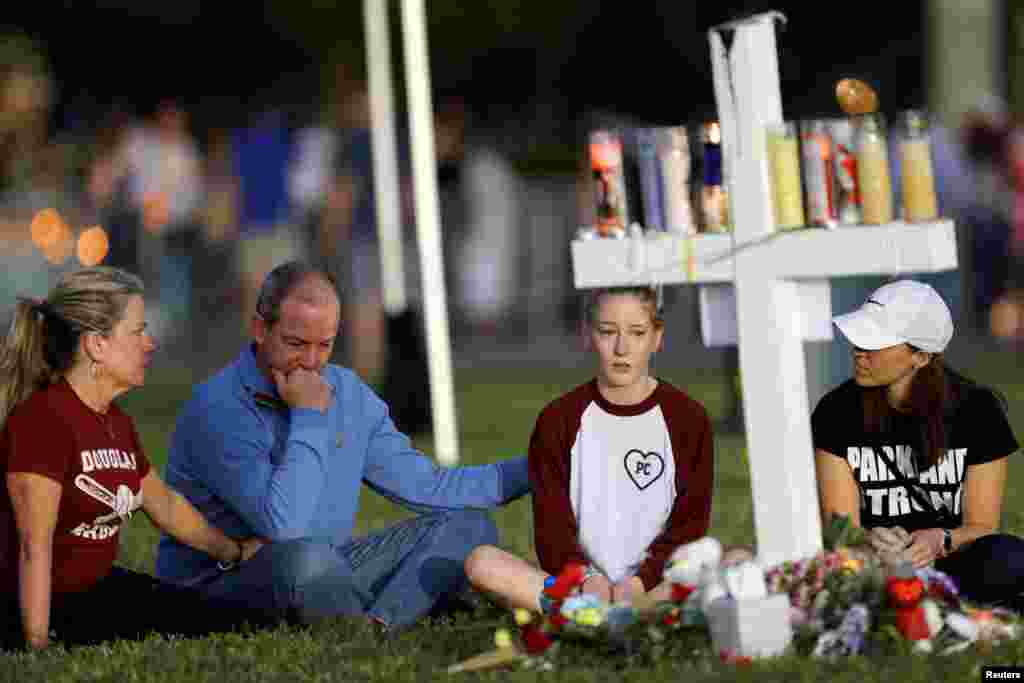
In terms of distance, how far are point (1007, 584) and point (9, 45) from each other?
2143 cm

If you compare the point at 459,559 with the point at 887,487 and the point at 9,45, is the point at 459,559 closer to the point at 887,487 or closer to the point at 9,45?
the point at 887,487

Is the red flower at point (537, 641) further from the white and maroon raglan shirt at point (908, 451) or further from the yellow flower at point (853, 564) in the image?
the white and maroon raglan shirt at point (908, 451)

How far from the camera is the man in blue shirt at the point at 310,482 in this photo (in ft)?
23.6

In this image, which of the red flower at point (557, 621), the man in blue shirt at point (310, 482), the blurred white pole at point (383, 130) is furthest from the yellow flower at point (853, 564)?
the blurred white pole at point (383, 130)

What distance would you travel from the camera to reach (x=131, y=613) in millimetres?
7203

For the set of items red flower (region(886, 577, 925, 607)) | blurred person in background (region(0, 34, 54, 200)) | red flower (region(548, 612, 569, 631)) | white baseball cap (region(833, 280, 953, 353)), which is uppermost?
blurred person in background (region(0, 34, 54, 200))

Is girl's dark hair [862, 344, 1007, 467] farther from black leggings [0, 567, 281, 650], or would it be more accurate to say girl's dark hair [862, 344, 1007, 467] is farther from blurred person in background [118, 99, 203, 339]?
blurred person in background [118, 99, 203, 339]

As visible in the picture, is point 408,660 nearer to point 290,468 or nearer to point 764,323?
point 290,468

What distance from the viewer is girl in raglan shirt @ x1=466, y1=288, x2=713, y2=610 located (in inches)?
269

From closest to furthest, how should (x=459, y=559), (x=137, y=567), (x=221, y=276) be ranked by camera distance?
(x=459, y=559), (x=137, y=567), (x=221, y=276)

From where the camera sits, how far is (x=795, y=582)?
6.18 metres

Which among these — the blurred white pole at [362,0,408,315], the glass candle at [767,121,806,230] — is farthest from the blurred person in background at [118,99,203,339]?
the glass candle at [767,121,806,230]

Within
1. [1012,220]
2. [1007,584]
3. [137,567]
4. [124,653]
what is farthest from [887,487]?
[1012,220]

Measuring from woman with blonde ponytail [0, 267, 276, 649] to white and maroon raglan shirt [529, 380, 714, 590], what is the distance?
1022 mm
